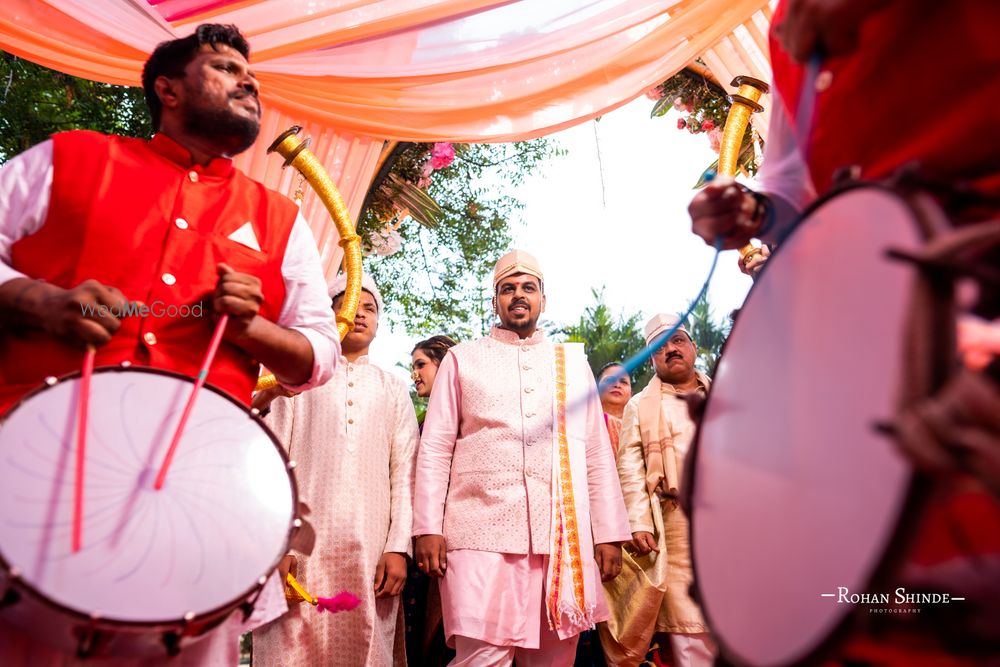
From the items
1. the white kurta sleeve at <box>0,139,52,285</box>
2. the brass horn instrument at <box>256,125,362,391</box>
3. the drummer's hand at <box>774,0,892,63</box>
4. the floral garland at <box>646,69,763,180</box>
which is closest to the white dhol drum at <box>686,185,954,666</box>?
the drummer's hand at <box>774,0,892,63</box>

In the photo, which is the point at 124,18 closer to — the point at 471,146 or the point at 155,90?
the point at 155,90

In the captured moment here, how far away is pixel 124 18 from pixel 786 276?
3684mm

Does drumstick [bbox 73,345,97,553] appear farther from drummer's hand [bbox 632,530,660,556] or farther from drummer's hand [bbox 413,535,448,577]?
drummer's hand [bbox 632,530,660,556]

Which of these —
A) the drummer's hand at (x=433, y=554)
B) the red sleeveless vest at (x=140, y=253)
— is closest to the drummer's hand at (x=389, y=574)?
the drummer's hand at (x=433, y=554)

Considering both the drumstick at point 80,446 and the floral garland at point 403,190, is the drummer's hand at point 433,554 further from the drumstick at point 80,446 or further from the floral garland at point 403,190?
the floral garland at point 403,190

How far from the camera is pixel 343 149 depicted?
485 cm

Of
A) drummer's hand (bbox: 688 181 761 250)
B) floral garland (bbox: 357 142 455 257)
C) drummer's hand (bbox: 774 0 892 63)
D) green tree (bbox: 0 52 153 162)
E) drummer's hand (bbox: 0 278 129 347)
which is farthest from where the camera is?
green tree (bbox: 0 52 153 162)

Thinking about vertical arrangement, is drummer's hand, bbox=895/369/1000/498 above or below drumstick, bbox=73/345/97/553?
below

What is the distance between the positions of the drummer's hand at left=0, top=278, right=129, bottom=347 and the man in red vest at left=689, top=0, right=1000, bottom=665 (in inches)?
44.4

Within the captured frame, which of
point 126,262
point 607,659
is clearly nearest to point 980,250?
point 126,262

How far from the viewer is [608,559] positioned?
371 cm

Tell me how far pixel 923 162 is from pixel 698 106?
15.0ft

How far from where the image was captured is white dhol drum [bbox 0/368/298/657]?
1.41 m

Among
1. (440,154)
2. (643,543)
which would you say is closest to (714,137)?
(440,154)
